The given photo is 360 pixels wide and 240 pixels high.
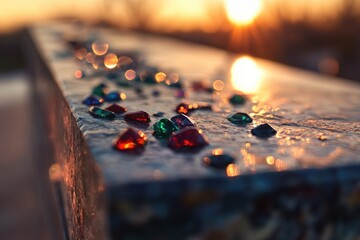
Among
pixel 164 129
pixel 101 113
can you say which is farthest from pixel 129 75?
pixel 164 129

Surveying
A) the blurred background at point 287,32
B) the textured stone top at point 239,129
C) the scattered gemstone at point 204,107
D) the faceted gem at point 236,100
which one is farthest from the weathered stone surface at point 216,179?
the blurred background at point 287,32

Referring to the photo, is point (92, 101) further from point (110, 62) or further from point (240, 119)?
point (110, 62)

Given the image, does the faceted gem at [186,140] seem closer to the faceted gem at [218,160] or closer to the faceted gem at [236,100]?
the faceted gem at [218,160]

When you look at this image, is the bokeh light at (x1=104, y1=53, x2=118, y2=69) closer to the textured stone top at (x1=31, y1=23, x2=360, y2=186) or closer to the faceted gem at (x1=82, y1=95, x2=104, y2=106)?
the textured stone top at (x1=31, y1=23, x2=360, y2=186)

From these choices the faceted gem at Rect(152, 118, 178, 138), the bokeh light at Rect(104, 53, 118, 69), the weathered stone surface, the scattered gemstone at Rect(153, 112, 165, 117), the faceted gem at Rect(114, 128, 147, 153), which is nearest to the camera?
the weathered stone surface

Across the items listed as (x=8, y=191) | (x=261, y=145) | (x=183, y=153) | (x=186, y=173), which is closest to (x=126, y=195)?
(x=186, y=173)

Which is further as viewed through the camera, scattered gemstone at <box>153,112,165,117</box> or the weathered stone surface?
scattered gemstone at <box>153,112,165,117</box>

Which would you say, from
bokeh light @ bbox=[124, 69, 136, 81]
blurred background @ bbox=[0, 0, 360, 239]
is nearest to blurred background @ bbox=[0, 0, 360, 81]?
blurred background @ bbox=[0, 0, 360, 239]
